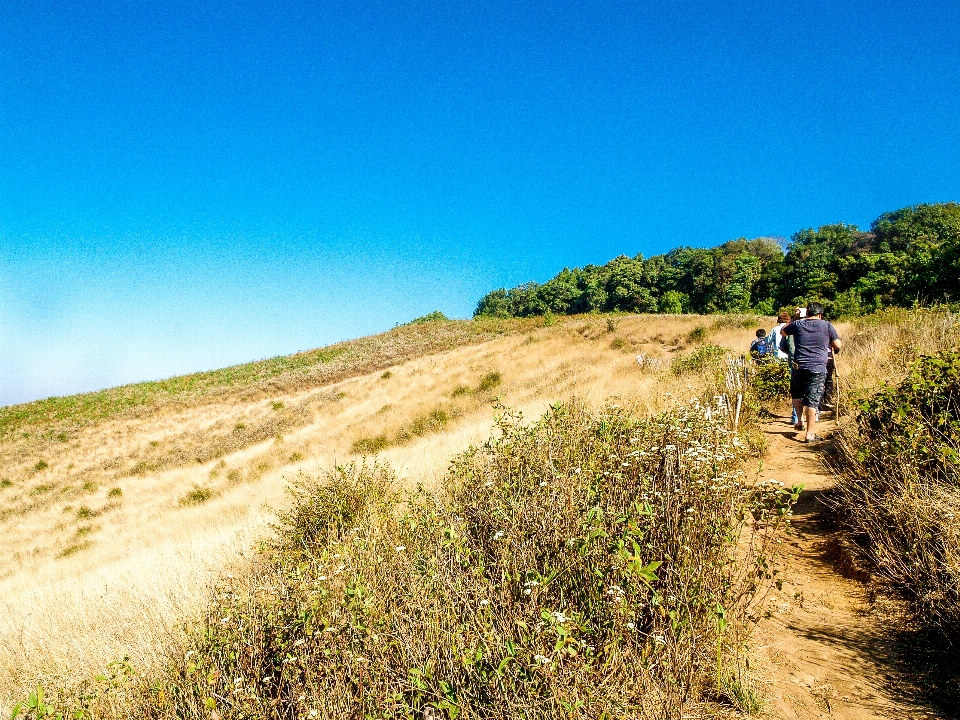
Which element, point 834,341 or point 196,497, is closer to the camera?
point 834,341

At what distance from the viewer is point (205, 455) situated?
23.9 metres

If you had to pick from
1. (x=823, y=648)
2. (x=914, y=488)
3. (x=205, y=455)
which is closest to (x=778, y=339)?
(x=914, y=488)

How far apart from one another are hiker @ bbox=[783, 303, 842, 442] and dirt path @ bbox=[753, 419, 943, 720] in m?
3.43

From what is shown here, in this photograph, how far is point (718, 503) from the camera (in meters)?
3.36

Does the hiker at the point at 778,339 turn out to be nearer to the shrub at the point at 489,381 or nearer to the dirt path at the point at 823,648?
the dirt path at the point at 823,648

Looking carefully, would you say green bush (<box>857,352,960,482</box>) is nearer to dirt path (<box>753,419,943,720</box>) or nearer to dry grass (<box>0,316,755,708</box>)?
dirt path (<box>753,419,943,720</box>)

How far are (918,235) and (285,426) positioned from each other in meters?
A: 72.5

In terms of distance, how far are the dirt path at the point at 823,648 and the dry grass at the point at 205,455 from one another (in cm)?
277

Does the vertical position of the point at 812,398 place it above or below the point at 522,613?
above

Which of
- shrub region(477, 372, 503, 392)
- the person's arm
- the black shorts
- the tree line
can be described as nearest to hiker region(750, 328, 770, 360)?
the person's arm

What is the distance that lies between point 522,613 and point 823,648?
79.7 inches

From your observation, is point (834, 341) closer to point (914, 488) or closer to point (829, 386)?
point (829, 386)

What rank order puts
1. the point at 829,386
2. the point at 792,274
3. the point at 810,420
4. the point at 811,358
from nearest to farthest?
1. the point at 810,420
2. the point at 811,358
3. the point at 829,386
4. the point at 792,274

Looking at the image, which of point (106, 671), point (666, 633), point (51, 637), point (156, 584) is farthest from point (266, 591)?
point (51, 637)
